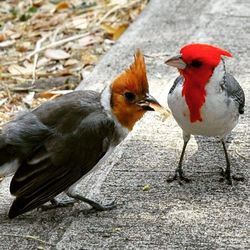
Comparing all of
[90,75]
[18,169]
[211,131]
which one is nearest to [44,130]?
[18,169]

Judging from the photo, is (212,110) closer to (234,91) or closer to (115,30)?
(234,91)

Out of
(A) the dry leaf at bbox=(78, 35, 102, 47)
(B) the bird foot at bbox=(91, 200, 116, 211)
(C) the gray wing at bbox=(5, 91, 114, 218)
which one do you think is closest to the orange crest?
(C) the gray wing at bbox=(5, 91, 114, 218)

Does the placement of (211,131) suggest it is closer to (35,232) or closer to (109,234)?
(109,234)

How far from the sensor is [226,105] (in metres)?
4.04

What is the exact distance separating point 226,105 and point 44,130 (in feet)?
3.30

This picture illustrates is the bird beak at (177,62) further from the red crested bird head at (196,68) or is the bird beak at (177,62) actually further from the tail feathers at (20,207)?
the tail feathers at (20,207)

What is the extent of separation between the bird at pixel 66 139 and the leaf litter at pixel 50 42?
5.60 ft

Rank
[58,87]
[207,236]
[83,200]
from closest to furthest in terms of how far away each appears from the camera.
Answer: [207,236], [83,200], [58,87]

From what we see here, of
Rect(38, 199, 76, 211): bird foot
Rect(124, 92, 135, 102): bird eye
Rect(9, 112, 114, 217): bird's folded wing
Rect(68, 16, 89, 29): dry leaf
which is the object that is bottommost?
Rect(68, 16, 89, 29): dry leaf

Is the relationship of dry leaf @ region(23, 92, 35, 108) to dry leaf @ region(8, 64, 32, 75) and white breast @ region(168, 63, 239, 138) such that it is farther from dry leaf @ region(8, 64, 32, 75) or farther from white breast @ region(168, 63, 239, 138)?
white breast @ region(168, 63, 239, 138)

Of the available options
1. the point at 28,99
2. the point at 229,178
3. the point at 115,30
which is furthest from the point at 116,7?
the point at 229,178

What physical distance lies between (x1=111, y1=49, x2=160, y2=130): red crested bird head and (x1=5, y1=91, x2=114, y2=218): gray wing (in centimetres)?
9

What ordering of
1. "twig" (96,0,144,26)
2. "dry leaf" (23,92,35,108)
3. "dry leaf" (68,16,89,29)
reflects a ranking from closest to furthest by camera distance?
"dry leaf" (23,92,35,108) → "dry leaf" (68,16,89,29) → "twig" (96,0,144,26)

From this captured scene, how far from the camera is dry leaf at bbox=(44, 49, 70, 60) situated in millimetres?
6680
